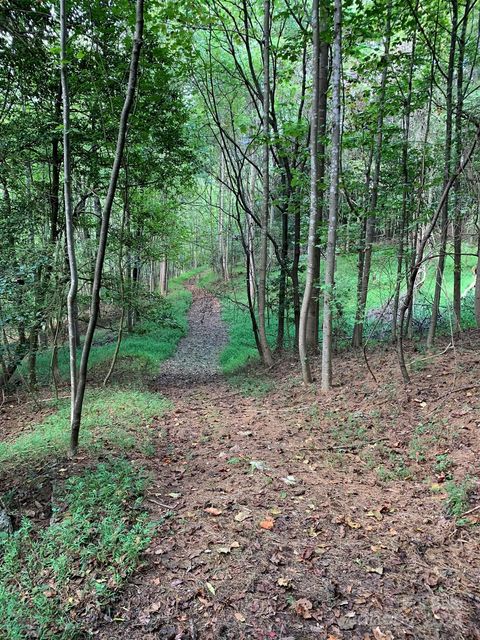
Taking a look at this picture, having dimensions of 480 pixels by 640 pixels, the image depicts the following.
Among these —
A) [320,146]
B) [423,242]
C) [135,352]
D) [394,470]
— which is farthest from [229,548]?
[135,352]

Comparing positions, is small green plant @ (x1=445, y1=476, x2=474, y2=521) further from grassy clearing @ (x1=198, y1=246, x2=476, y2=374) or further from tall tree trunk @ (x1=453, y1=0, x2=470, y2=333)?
tall tree trunk @ (x1=453, y1=0, x2=470, y2=333)

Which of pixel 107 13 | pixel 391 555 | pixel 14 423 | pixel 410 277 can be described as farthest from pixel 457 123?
pixel 14 423

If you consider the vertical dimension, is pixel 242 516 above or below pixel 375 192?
below

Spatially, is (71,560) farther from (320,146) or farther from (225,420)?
(320,146)

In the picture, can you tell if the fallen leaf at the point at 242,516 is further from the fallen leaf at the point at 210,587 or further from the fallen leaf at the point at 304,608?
the fallen leaf at the point at 304,608

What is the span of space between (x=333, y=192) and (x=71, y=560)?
6.53m

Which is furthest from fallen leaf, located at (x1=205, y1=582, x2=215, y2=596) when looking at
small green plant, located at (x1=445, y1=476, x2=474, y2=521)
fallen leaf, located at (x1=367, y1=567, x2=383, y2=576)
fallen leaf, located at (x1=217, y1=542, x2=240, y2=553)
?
small green plant, located at (x1=445, y1=476, x2=474, y2=521)

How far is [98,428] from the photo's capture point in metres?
6.55

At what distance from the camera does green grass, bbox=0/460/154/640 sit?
2.75m

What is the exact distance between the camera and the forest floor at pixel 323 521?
2707 millimetres

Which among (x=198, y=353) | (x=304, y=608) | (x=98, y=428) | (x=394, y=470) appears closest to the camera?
(x=304, y=608)

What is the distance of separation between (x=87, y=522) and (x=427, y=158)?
914cm

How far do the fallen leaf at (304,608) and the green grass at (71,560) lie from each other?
1.31m

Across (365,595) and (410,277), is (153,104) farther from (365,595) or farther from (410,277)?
(365,595)
